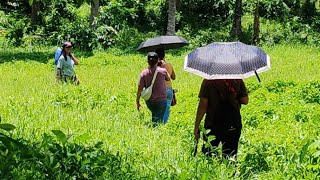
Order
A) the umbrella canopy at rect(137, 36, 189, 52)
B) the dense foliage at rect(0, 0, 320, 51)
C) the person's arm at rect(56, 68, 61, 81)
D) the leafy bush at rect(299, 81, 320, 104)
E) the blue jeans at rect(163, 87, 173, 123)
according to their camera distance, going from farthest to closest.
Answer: the dense foliage at rect(0, 0, 320, 51), the person's arm at rect(56, 68, 61, 81), the leafy bush at rect(299, 81, 320, 104), the umbrella canopy at rect(137, 36, 189, 52), the blue jeans at rect(163, 87, 173, 123)

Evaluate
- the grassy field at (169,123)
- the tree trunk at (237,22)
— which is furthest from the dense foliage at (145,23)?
the grassy field at (169,123)

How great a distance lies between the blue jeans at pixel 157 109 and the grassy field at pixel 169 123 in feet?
0.66

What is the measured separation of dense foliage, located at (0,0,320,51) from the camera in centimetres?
2261

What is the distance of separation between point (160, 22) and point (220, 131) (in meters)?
21.2

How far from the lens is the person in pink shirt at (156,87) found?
7363mm

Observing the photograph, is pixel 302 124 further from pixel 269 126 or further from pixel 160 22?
pixel 160 22

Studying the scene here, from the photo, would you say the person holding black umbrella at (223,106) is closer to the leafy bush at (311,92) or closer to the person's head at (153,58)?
the person's head at (153,58)

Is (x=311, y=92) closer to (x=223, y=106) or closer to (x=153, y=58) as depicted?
(x=153, y=58)

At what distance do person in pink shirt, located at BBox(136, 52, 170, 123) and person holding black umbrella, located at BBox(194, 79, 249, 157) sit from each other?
2.15 metres

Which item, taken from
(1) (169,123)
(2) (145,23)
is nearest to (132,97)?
(1) (169,123)

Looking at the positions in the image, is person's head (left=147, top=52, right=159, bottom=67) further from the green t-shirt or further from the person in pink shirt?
the green t-shirt

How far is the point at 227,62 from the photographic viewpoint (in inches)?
205

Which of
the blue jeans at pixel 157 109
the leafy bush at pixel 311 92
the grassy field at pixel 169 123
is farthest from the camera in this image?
the leafy bush at pixel 311 92

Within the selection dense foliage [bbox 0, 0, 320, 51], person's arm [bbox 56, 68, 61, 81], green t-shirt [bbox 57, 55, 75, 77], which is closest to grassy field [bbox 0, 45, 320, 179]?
person's arm [bbox 56, 68, 61, 81]
